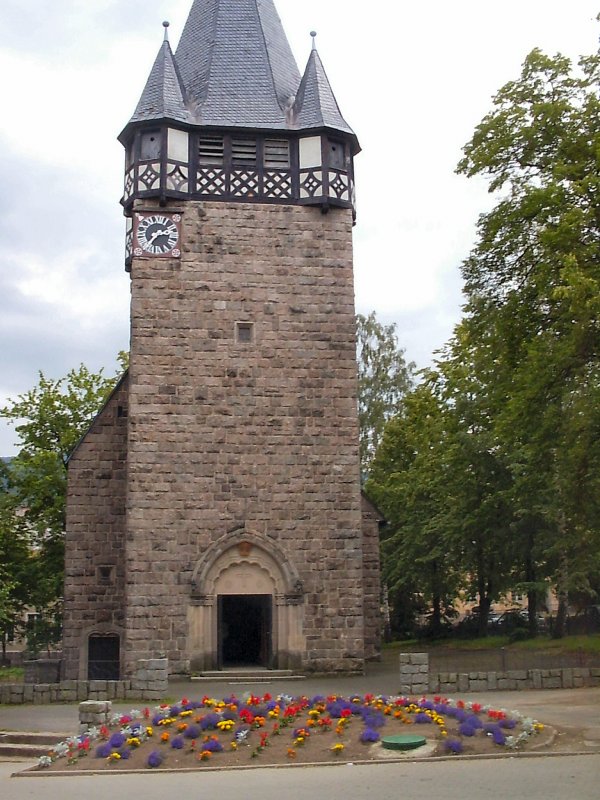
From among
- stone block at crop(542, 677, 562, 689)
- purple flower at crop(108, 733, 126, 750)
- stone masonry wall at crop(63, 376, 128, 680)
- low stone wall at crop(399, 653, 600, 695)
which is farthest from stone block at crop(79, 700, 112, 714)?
stone masonry wall at crop(63, 376, 128, 680)

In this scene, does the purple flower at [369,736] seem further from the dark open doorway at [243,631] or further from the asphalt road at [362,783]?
the dark open doorway at [243,631]

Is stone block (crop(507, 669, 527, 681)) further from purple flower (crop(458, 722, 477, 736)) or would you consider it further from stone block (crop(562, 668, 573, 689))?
purple flower (crop(458, 722, 477, 736))

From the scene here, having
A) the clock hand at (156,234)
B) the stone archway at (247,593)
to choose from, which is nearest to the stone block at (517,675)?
the stone archway at (247,593)

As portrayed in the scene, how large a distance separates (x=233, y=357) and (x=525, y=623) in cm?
1608

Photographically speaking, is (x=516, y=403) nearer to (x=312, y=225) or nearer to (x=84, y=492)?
(x=312, y=225)

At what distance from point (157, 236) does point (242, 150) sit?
2.98 meters

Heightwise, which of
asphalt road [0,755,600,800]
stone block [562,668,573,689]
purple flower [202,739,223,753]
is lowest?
asphalt road [0,755,600,800]

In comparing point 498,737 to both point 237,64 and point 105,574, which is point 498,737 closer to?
point 105,574

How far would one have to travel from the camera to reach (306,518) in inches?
865

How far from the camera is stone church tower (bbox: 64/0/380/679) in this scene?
21.5 m

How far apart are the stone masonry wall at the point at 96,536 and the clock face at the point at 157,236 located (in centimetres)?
434

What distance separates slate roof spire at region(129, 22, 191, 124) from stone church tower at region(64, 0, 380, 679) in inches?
2.5

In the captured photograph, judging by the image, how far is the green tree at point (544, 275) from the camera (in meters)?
18.5

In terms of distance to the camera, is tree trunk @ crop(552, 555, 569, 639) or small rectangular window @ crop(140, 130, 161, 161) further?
tree trunk @ crop(552, 555, 569, 639)
